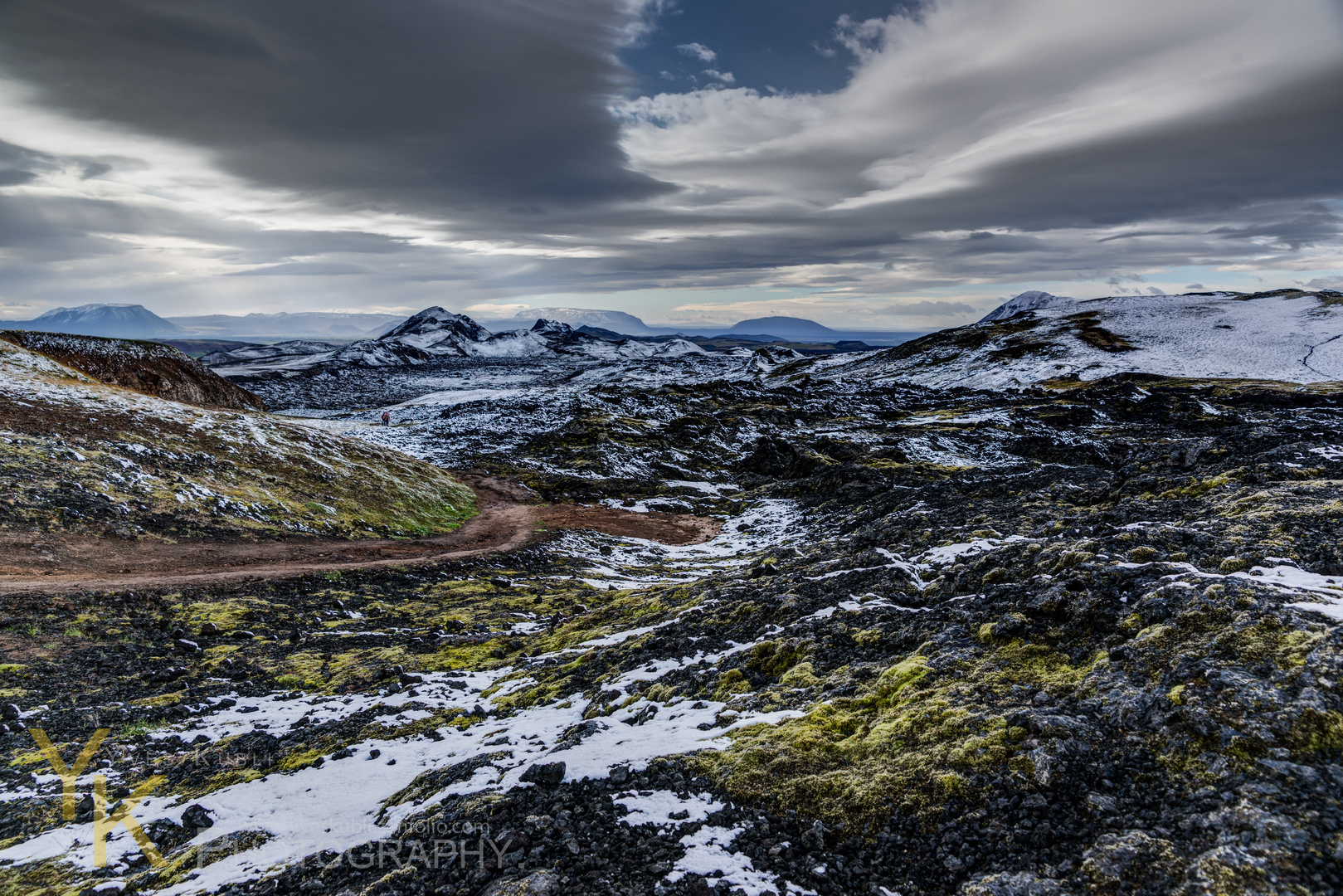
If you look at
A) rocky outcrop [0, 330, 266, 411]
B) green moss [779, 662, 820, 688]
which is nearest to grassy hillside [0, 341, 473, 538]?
rocky outcrop [0, 330, 266, 411]

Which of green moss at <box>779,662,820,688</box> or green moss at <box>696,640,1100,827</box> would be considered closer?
green moss at <box>696,640,1100,827</box>

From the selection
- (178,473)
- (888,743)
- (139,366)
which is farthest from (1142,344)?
(139,366)

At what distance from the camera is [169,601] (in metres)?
18.4

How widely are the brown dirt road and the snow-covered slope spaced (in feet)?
288

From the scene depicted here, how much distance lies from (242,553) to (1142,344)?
140154 millimetres

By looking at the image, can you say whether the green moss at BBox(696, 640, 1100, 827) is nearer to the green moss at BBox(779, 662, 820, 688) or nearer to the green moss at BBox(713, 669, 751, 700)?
the green moss at BBox(779, 662, 820, 688)

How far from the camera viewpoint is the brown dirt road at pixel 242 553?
19062mm

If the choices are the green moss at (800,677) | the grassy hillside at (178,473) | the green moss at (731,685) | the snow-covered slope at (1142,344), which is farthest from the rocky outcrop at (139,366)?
the snow-covered slope at (1142,344)

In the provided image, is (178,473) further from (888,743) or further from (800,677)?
(888,743)

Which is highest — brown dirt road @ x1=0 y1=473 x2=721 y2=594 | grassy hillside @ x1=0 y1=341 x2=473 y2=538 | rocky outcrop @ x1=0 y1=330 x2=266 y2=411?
rocky outcrop @ x1=0 y1=330 x2=266 y2=411

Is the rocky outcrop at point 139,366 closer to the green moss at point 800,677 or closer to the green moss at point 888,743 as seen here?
the green moss at point 800,677

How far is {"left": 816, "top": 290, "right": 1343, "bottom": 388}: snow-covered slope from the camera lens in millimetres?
92375

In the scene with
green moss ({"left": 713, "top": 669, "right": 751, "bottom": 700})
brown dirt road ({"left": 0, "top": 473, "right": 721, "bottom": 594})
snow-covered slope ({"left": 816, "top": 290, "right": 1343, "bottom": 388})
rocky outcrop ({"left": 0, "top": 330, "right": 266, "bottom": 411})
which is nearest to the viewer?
green moss ({"left": 713, "top": 669, "right": 751, "bottom": 700})

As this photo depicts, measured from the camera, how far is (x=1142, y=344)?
109312 millimetres
